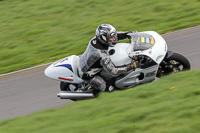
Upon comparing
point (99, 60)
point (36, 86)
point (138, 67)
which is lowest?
point (36, 86)

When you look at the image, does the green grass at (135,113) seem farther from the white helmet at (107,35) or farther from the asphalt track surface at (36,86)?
the asphalt track surface at (36,86)

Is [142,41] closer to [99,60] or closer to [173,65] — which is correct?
[173,65]

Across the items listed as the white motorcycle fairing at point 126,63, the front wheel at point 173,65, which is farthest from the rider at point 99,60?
the front wheel at point 173,65

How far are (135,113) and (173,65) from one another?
7.64 feet

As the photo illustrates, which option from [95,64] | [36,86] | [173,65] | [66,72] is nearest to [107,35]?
[95,64]

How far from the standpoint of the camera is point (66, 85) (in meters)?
8.27

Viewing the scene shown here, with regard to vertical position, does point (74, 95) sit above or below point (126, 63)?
below

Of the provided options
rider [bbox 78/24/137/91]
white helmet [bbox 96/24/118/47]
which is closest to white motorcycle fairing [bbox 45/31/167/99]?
rider [bbox 78/24/137/91]

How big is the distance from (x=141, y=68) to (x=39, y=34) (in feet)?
23.7

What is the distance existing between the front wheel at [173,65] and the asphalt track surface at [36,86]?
111cm

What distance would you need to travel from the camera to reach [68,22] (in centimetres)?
1446

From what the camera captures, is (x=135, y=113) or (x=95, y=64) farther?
(x=95, y=64)

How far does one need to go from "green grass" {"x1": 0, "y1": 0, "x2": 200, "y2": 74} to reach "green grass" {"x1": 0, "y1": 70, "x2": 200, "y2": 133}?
468 centimetres

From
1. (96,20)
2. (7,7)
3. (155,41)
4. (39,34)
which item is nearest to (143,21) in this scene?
(96,20)
